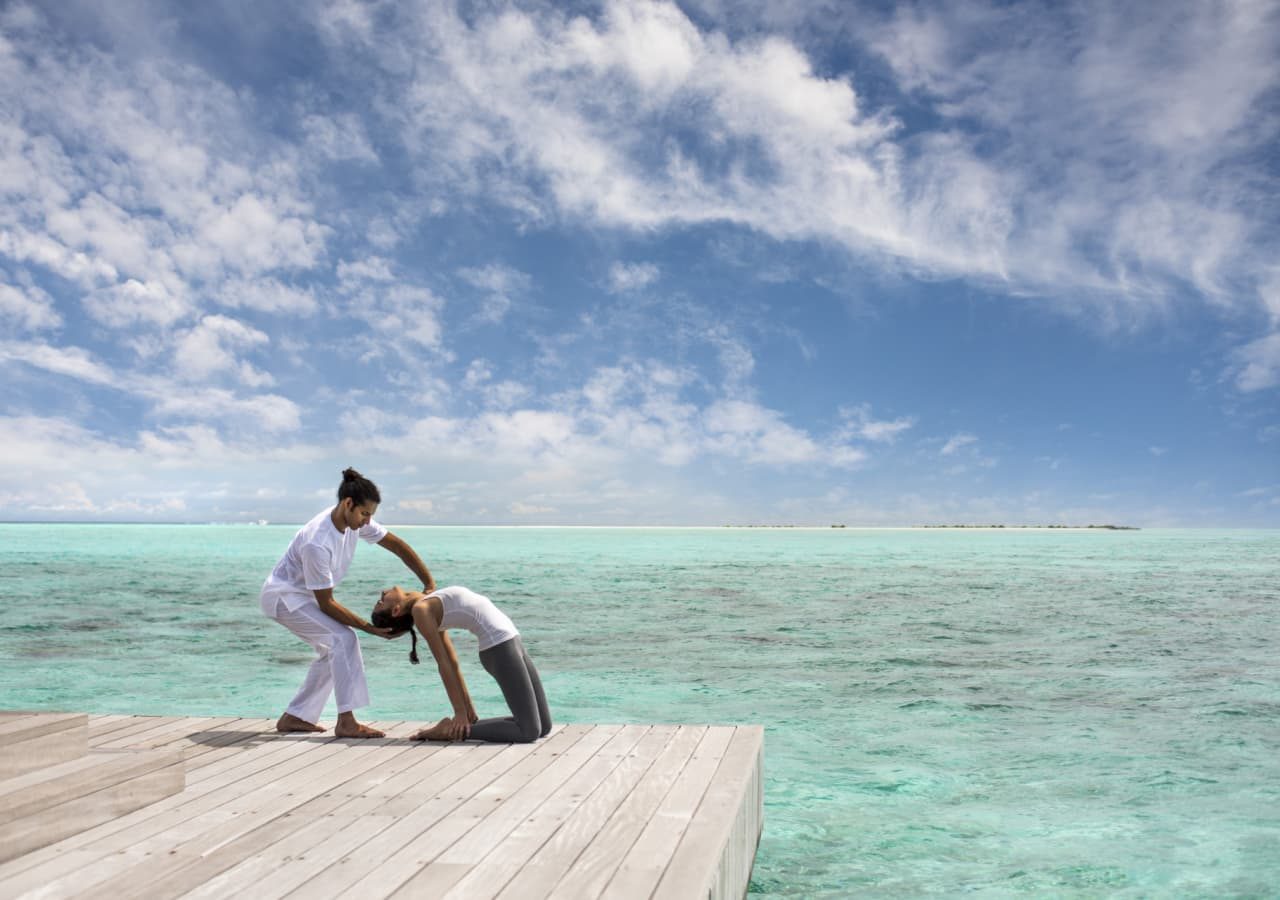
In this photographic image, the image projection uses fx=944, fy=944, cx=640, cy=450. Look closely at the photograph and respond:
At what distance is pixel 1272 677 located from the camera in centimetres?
1320

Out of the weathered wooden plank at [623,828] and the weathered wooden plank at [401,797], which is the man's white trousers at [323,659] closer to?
the weathered wooden plank at [401,797]

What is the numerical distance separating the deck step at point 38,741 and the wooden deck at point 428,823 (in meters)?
0.51

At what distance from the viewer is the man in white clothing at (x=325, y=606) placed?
6035 mm

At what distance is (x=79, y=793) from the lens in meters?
4.04

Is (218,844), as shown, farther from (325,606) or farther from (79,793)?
(325,606)

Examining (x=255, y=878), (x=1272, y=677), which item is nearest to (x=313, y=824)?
(x=255, y=878)

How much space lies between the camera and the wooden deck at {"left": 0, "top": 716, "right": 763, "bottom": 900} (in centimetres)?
338

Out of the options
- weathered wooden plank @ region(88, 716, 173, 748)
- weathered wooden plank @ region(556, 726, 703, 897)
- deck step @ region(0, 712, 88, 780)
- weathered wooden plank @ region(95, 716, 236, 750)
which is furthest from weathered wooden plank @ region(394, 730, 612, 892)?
weathered wooden plank @ region(88, 716, 173, 748)

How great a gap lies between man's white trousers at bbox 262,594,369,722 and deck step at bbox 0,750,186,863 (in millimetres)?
1371

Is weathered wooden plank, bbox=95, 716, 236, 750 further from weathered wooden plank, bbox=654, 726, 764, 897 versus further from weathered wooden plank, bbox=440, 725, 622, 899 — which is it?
weathered wooden plank, bbox=654, 726, 764, 897

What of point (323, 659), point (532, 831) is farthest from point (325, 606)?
point (532, 831)

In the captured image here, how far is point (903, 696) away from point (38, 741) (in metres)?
9.70

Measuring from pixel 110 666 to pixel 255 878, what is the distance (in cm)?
1290

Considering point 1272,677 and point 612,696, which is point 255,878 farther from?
point 1272,677
